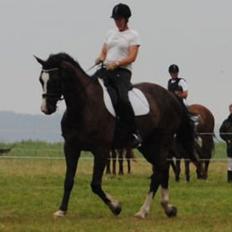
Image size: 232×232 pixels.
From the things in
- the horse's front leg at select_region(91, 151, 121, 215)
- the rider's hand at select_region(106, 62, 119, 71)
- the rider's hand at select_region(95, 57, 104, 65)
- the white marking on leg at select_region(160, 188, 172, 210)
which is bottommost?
the white marking on leg at select_region(160, 188, 172, 210)

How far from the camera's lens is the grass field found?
35.1 feet

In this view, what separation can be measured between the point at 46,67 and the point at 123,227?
228 centimetres

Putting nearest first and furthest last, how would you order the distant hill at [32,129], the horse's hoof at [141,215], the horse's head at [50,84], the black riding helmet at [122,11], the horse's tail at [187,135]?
the horse's head at [50,84]
the horse's hoof at [141,215]
the black riding helmet at [122,11]
the horse's tail at [187,135]
the distant hill at [32,129]

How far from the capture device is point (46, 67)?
11.4 meters

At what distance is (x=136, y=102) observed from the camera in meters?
12.1

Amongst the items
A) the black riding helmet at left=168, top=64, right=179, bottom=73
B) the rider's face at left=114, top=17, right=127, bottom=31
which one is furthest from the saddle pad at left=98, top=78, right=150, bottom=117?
the black riding helmet at left=168, top=64, right=179, bottom=73

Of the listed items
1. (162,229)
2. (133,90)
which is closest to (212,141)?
(133,90)

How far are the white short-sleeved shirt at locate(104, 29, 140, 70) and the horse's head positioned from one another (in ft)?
2.74

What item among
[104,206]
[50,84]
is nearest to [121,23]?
[50,84]

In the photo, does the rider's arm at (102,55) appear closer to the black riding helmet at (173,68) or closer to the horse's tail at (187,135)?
the horse's tail at (187,135)

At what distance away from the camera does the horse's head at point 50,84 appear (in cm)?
1131

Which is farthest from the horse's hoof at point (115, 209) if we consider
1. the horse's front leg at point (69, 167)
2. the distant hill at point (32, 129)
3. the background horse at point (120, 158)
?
the background horse at point (120, 158)

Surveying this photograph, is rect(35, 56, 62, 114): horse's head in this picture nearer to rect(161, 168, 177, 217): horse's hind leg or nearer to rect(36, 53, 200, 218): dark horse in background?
rect(36, 53, 200, 218): dark horse in background

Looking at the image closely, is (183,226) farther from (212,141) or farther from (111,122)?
(212,141)
